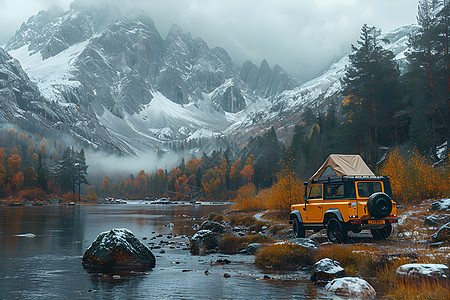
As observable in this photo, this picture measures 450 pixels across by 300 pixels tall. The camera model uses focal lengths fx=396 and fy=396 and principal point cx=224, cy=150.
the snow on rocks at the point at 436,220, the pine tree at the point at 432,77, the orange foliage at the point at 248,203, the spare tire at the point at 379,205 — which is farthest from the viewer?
the orange foliage at the point at 248,203

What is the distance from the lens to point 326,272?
Answer: 1672 centimetres

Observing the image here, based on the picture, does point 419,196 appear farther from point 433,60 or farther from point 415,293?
point 415,293

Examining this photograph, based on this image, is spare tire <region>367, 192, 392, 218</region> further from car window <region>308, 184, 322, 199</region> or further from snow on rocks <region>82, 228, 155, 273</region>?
snow on rocks <region>82, 228, 155, 273</region>

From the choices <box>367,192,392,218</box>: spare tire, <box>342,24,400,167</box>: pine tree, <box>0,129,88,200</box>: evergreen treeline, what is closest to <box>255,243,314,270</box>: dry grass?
<box>367,192,392,218</box>: spare tire

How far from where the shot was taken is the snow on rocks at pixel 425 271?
12.5 metres

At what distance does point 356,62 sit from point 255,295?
48337 mm

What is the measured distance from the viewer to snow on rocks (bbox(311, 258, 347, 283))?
16.6 m

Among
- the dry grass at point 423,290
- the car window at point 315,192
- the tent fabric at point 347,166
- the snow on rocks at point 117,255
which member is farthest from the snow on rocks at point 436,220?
the snow on rocks at point 117,255

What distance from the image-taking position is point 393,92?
59531 millimetres

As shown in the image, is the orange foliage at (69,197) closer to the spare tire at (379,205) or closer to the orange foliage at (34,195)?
the orange foliage at (34,195)

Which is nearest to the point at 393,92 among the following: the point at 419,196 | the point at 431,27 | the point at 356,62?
the point at 356,62

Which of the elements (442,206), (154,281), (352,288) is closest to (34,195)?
(154,281)

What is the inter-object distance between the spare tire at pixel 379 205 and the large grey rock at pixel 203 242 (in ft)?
38.0

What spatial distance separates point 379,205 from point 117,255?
13858mm
